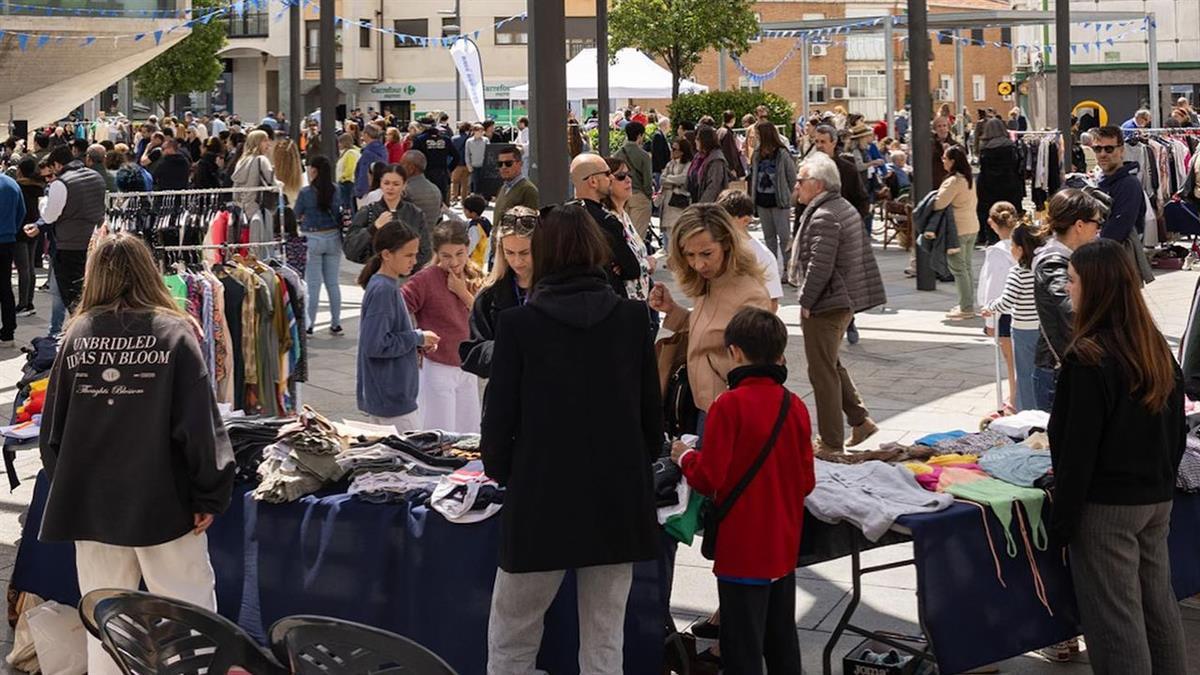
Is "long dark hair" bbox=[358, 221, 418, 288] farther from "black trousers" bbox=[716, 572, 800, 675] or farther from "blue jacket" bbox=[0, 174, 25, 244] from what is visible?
"blue jacket" bbox=[0, 174, 25, 244]

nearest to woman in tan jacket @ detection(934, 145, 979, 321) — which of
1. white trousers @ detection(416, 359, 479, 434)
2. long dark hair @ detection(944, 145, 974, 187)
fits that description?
long dark hair @ detection(944, 145, 974, 187)

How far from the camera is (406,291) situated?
27.6ft

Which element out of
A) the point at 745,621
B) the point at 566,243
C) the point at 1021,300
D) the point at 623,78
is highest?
the point at 623,78

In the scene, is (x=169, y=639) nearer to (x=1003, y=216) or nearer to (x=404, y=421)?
(x=404, y=421)

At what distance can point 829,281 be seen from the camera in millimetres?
9023

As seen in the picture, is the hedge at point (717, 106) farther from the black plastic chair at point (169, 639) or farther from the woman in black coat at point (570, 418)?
the black plastic chair at point (169, 639)

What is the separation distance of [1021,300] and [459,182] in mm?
19059

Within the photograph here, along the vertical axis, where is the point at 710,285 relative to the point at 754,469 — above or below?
above

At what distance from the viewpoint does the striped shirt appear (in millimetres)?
8891

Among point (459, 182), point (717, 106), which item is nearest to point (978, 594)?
point (717, 106)

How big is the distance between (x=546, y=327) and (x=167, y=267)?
5443 mm

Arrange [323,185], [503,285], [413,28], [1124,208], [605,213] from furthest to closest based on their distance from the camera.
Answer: [413,28] → [323,185] → [1124,208] → [605,213] → [503,285]

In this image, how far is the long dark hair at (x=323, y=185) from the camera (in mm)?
13805

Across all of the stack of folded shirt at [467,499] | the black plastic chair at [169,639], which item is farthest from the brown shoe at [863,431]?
the black plastic chair at [169,639]
